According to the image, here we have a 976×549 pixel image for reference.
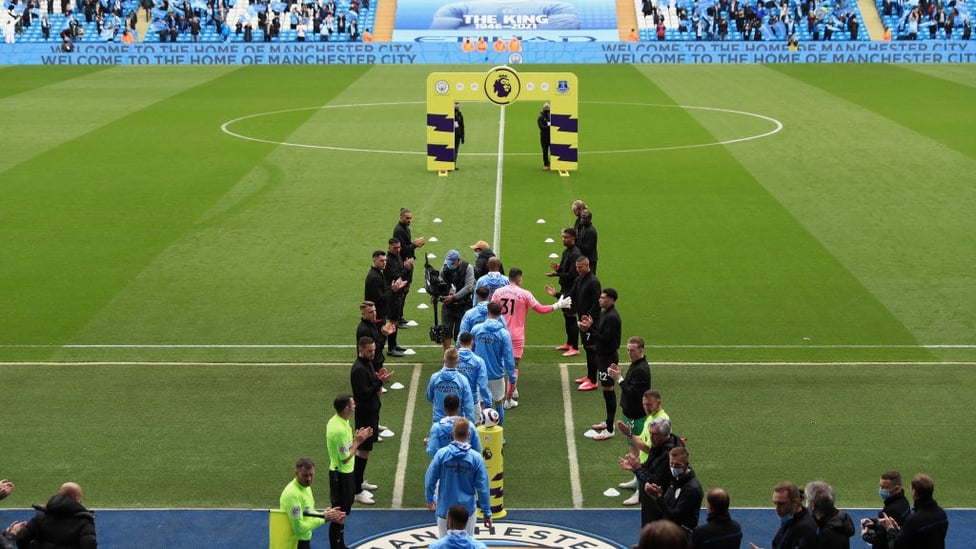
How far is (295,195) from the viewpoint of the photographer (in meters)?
30.6

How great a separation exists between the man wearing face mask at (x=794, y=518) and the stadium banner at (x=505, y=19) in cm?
6263

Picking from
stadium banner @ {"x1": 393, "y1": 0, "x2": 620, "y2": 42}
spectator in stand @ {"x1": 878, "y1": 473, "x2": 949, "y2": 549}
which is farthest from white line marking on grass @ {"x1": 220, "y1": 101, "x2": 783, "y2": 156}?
stadium banner @ {"x1": 393, "y1": 0, "x2": 620, "y2": 42}

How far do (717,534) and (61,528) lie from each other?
18.2 feet

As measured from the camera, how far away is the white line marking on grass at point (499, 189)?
25992 millimetres

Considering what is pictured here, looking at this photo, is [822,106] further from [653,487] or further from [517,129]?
[653,487]

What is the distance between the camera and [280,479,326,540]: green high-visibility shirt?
11477mm

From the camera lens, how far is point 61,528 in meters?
10.8

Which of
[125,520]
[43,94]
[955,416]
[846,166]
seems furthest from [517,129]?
[125,520]

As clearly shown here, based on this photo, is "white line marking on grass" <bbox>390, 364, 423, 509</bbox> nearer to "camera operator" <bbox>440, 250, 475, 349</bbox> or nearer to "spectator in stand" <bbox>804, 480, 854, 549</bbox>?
"camera operator" <bbox>440, 250, 475, 349</bbox>

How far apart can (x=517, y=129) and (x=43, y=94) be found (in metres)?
20.2

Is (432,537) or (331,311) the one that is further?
(331,311)

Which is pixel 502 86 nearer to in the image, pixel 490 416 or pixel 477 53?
pixel 490 416

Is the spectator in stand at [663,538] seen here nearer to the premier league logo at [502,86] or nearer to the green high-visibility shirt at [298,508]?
the green high-visibility shirt at [298,508]

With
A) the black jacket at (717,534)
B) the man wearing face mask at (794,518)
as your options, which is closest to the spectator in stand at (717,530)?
the black jacket at (717,534)
